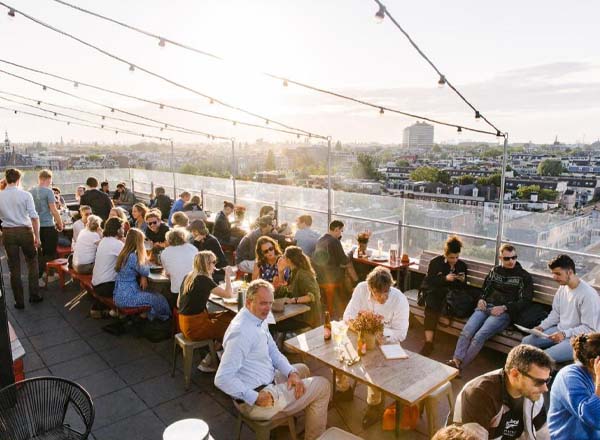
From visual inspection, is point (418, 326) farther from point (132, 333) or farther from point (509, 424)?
point (132, 333)

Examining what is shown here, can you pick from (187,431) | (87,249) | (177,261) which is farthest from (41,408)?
(87,249)

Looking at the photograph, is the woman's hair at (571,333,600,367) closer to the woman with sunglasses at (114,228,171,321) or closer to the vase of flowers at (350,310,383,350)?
the vase of flowers at (350,310,383,350)

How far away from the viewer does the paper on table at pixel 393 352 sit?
3205 mm

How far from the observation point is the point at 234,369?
112 inches

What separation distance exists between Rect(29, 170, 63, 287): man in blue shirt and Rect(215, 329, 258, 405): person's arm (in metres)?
5.26

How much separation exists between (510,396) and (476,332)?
94.9 inches

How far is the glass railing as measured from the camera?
5270mm

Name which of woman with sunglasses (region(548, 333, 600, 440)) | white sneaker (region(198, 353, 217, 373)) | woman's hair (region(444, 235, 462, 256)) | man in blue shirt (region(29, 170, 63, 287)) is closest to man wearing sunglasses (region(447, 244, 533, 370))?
woman's hair (region(444, 235, 462, 256))

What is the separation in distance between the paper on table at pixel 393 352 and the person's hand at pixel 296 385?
69cm

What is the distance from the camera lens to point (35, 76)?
320 inches

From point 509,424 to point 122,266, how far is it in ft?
14.0

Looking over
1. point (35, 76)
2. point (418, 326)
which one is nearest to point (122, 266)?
point (418, 326)

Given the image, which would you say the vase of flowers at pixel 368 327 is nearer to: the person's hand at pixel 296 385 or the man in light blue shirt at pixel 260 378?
the man in light blue shirt at pixel 260 378

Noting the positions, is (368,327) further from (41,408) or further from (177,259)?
(177,259)
